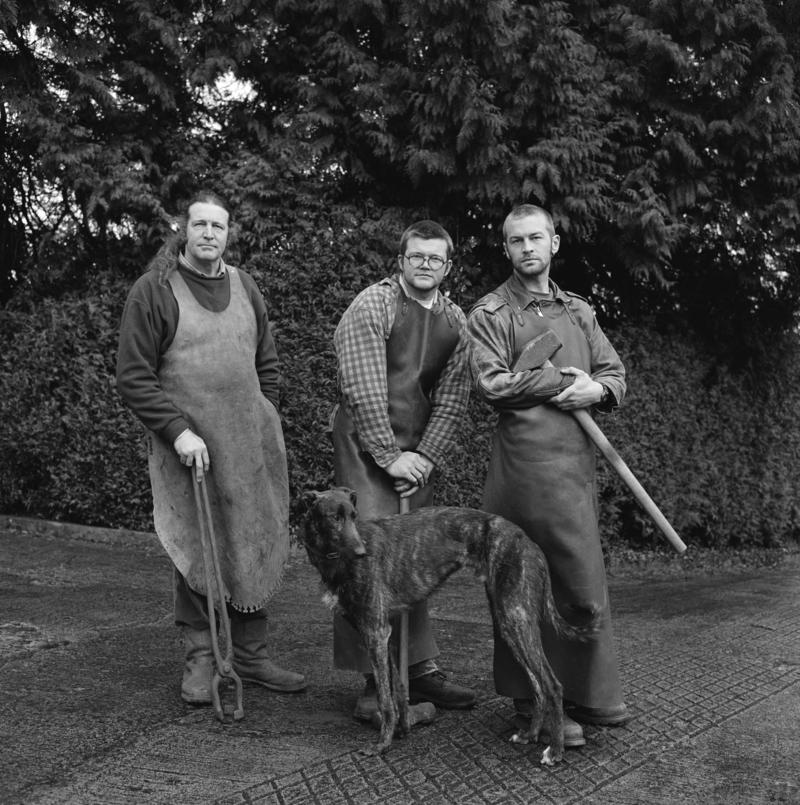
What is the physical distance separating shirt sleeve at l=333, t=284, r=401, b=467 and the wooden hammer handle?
2.81 feet

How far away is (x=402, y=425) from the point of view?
4137 mm

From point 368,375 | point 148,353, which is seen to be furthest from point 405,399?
point 148,353

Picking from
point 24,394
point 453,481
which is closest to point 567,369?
point 453,481

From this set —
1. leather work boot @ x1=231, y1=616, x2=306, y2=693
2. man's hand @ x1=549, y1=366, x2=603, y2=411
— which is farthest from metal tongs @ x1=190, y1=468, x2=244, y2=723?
man's hand @ x1=549, y1=366, x2=603, y2=411

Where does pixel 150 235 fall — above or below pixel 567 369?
above

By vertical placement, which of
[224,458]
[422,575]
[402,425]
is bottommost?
[422,575]

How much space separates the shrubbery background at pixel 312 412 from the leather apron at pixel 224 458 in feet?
11.7

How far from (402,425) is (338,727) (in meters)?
1.38

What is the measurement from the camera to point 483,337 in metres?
3.93

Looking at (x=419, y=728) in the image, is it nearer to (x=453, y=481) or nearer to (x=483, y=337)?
(x=483, y=337)

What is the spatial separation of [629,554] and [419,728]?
5.50 m

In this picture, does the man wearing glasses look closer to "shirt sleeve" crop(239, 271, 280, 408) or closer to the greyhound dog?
the greyhound dog

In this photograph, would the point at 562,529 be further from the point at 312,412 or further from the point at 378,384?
the point at 312,412

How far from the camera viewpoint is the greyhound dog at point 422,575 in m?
3.51
